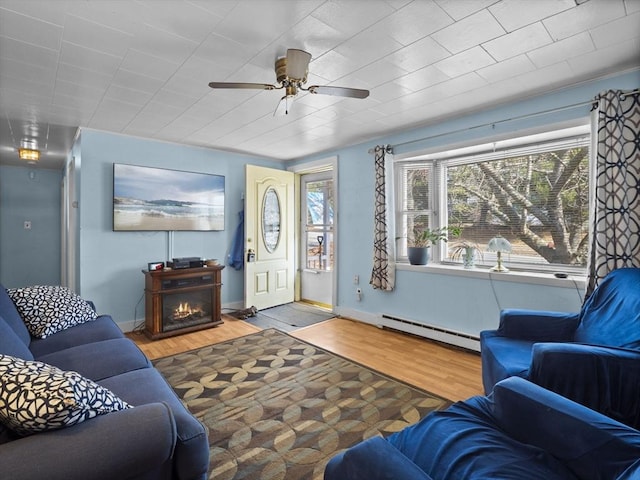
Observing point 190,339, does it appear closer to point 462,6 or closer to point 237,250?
point 237,250

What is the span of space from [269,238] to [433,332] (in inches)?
103

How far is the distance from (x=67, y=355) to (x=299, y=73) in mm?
2157

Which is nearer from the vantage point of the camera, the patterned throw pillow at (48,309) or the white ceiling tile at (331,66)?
the white ceiling tile at (331,66)

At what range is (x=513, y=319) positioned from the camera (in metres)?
2.18

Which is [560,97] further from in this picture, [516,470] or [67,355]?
[67,355]

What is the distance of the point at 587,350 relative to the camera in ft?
5.07

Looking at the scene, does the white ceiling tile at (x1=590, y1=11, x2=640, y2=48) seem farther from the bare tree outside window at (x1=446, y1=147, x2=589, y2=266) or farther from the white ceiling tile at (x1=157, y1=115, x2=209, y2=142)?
the white ceiling tile at (x1=157, y1=115, x2=209, y2=142)

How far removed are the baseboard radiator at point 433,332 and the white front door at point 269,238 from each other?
5.74 feet

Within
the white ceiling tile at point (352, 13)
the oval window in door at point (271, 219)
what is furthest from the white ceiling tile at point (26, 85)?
the oval window in door at point (271, 219)

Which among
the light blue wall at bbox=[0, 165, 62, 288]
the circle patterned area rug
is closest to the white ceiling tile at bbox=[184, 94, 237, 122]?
the circle patterned area rug

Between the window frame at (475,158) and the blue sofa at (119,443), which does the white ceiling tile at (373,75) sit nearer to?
the window frame at (475,158)

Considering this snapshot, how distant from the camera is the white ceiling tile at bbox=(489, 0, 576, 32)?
1582 mm

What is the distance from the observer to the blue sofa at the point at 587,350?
58.0 inches

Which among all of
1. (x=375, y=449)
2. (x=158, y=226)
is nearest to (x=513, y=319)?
(x=375, y=449)
